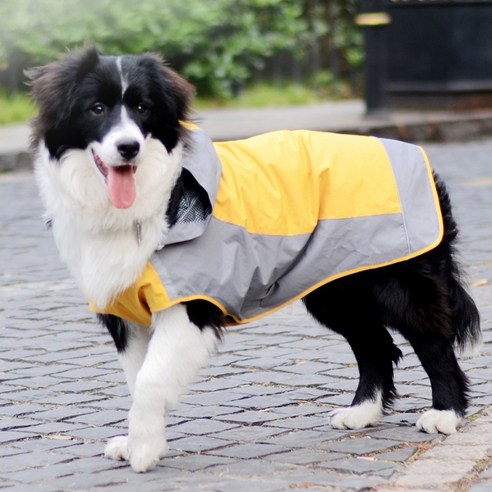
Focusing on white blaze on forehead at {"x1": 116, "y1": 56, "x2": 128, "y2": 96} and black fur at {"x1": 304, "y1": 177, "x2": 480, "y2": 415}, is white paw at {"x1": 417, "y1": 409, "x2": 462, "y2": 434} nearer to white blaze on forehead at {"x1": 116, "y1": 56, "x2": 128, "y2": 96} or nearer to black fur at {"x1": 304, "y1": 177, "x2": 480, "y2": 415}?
black fur at {"x1": 304, "y1": 177, "x2": 480, "y2": 415}

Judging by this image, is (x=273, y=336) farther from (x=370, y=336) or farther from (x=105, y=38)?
(x=105, y=38)

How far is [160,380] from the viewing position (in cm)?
399

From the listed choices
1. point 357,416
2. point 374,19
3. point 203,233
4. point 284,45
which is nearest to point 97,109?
point 203,233

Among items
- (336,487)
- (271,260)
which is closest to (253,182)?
(271,260)

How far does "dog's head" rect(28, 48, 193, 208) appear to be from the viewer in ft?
13.1

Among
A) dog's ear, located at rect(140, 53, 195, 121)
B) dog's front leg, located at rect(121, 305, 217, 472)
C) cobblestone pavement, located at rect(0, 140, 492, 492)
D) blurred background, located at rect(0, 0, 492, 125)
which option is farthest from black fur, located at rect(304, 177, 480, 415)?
blurred background, located at rect(0, 0, 492, 125)

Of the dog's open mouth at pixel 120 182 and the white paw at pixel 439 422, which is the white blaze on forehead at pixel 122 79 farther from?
the white paw at pixel 439 422

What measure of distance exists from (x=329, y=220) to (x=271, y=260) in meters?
0.26

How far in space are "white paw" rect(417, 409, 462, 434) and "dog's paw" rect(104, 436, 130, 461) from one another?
1.04 meters

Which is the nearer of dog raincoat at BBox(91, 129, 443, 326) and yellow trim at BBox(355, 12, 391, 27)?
dog raincoat at BBox(91, 129, 443, 326)

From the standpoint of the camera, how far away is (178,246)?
4.12 metres

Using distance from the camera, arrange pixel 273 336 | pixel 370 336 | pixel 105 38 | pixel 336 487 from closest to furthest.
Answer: pixel 336 487, pixel 370 336, pixel 273 336, pixel 105 38

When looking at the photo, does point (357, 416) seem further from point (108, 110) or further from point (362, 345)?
point (108, 110)

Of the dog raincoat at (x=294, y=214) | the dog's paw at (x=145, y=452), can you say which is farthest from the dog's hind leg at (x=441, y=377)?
the dog's paw at (x=145, y=452)
